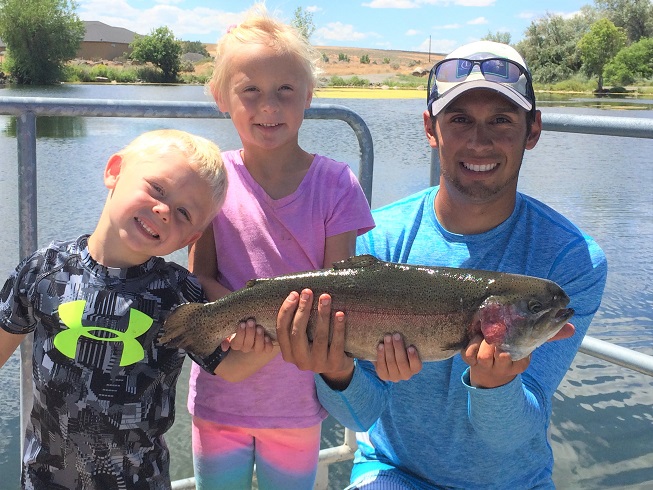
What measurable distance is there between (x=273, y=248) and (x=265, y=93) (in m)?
0.60

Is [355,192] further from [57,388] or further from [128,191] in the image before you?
[57,388]

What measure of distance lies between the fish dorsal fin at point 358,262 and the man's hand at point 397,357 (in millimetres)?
244

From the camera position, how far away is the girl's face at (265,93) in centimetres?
250

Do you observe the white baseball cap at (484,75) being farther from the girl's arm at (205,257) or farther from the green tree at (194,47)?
the green tree at (194,47)

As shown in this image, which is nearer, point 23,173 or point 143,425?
point 143,425

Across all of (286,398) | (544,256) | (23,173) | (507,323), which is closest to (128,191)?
(23,173)

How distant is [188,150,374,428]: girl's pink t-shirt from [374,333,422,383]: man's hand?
1.82 ft

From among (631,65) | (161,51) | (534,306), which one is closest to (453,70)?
(534,306)

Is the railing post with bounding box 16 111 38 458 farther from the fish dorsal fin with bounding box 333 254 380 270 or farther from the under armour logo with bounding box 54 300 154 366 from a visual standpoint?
the fish dorsal fin with bounding box 333 254 380 270

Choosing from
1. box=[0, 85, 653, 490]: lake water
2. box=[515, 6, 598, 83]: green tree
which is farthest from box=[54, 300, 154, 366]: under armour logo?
box=[515, 6, 598, 83]: green tree

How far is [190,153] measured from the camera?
236cm

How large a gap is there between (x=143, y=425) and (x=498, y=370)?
1.20 metres

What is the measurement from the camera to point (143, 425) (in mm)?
2236

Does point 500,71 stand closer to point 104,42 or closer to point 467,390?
point 467,390
